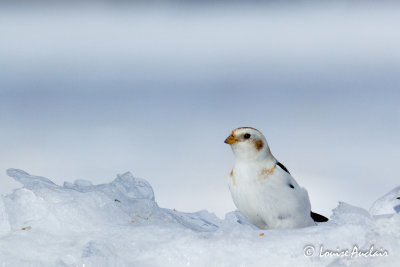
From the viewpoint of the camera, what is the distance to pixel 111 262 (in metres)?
4.95

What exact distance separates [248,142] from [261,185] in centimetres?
36

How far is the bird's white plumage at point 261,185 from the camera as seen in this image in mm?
5535

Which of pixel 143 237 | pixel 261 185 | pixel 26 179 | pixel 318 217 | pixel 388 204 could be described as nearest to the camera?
pixel 143 237

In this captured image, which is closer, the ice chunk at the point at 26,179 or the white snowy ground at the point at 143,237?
the white snowy ground at the point at 143,237

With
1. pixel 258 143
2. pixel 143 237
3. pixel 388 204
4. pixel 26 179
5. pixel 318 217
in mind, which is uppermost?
pixel 258 143

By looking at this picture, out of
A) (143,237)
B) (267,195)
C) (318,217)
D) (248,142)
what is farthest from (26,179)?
(318,217)

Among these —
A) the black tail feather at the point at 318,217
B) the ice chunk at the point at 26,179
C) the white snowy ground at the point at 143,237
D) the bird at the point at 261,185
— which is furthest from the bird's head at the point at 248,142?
the ice chunk at the point at 26,179

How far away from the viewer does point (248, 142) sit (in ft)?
18.3

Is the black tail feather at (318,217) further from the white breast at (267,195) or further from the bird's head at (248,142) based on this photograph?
the bird's head at (248,142)

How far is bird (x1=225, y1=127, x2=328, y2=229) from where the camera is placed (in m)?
5.54

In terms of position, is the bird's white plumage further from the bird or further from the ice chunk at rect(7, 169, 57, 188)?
the ice chunk at rect(7, 169, 57, 188)

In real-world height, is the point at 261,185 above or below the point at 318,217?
above

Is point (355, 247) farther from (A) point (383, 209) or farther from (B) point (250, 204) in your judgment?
(A) point (383, 209)

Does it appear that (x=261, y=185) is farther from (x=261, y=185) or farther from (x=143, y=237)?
(x=143, y=237)
